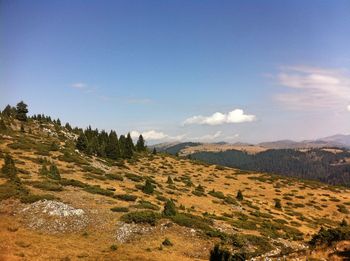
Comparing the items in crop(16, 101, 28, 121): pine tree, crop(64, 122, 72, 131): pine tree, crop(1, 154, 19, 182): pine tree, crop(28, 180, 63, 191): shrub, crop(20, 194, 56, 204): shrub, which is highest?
crop(16, 101, 28, 121): pine tree

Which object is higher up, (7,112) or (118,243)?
(7,112)

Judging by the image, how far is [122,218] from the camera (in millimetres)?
31062

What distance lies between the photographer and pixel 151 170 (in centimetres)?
8012

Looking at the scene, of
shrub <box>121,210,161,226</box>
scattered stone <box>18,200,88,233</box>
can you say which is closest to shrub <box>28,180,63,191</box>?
scattered stone <box>18,200,88,233</box>

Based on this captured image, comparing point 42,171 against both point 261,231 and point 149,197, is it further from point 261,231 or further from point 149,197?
point 261,231

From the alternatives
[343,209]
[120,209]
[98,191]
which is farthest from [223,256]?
[343,209]

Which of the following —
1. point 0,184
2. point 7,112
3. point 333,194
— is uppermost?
point 7,112

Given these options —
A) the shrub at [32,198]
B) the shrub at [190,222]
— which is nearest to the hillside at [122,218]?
the shrub at [32,198]

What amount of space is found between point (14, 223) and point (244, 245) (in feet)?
66.6

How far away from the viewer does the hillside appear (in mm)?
24688

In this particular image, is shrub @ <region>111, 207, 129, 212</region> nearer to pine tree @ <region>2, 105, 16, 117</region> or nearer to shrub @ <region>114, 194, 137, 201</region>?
shrub @ <region>114, 194, 137, 201</region>

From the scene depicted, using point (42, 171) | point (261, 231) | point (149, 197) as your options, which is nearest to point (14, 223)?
point (42, 171)

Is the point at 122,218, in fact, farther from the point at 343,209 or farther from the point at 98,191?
the point at 343,209

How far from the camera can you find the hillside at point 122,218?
24688 millimetres
